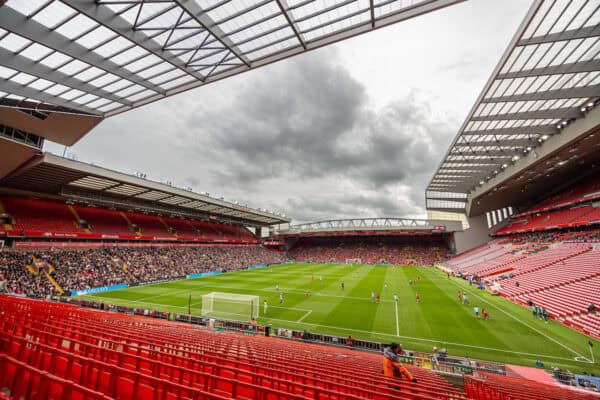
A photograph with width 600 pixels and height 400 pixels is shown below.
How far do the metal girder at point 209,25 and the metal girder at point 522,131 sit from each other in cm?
2480

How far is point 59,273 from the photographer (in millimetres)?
29250

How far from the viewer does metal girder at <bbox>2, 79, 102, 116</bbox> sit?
43.2ft

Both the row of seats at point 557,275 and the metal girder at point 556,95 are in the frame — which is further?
the row of seats at point 557,275

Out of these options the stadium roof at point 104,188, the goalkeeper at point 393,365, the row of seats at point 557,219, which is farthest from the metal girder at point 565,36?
the stadium roof at point 104,188

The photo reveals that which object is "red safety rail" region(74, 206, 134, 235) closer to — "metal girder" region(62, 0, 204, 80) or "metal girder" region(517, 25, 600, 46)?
"metal girder" region(62, 0, 204, 80)

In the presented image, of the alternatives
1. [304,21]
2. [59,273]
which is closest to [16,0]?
[304,21]

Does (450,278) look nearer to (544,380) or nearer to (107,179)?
(544,380)

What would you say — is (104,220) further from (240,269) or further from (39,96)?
(39,96)

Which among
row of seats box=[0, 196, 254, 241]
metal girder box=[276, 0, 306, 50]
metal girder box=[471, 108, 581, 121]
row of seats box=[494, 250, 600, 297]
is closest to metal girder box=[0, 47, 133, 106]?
metal girder box=[276, 0, 306, 50]

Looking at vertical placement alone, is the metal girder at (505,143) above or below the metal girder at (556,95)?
above

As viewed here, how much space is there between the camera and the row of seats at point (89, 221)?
105ft

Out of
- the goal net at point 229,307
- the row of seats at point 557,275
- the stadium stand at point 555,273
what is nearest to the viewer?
the stadium stand at point 555,273

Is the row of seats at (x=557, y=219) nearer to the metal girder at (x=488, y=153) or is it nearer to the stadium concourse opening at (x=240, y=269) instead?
the stadium concourse opening at (x=240, y=269)

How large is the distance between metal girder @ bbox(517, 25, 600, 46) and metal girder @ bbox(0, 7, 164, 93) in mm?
22215
